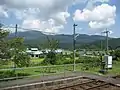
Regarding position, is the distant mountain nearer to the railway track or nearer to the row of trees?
the row of trees

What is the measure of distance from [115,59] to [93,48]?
13.4ft

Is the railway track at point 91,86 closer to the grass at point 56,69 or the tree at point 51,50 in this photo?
the grass at point 56,69

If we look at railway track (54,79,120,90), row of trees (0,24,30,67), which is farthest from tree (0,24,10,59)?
railway track (54,79,120,90)

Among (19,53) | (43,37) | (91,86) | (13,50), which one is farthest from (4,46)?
(43,37)

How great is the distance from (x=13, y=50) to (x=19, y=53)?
2.40ft

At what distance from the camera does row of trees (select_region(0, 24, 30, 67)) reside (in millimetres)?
16609

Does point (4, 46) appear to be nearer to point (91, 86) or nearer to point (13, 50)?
point (13, 50)


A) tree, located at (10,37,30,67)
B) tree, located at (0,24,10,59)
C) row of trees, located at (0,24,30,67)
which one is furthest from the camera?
tree, located at (10,37,30,67)

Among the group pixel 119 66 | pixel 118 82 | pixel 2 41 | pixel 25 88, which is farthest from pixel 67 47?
pixel 25 88

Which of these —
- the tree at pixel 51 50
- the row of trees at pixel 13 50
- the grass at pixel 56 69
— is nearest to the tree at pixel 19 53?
the row of trees at pixel 13 50

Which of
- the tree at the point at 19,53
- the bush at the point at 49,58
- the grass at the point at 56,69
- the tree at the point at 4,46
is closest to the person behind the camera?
the tree at the point at 4,46

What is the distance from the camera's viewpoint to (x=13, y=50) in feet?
56.2

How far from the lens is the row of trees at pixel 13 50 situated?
16609mm

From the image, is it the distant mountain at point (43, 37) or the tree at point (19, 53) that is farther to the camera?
the distant mountain at point (43, 37)
